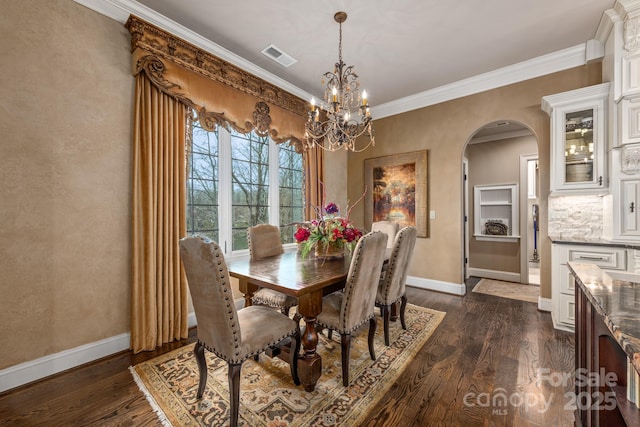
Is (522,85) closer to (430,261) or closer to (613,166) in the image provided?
(613,166)

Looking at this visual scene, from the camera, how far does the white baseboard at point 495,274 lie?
4.57m

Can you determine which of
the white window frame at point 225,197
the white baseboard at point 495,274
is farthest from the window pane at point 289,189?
the white baseboard at point 495,274

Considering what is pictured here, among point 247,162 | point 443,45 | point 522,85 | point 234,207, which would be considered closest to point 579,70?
point 522,85

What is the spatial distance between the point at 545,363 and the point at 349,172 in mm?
3773

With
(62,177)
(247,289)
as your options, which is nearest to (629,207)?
Result: (247,289)

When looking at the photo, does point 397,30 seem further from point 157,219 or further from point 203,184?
point 157,219

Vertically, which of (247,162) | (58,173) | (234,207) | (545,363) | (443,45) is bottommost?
(545,363)

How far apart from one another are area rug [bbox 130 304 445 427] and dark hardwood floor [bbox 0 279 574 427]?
92 mm

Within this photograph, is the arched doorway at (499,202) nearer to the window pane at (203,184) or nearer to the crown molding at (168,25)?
the crown molding at (168,25)

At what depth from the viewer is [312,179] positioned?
415 centimetres

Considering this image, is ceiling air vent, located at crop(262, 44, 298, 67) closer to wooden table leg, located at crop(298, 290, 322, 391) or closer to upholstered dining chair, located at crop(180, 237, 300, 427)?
upholstered dining chair, located at crop(180, 237, 300, 427)

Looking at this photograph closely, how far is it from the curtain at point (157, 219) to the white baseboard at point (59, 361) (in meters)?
0.15

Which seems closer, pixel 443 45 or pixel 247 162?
pixel 443 45

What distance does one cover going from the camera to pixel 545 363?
211 cm
